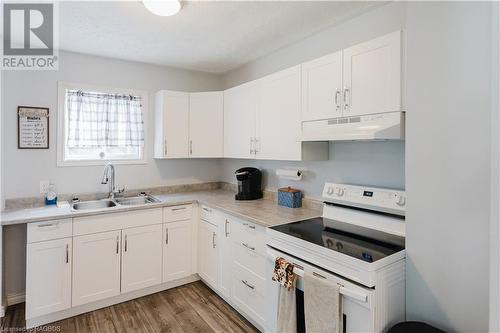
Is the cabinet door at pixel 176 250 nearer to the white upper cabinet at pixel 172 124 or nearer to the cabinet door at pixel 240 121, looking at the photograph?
the white upper cabinet at pixel 172 124

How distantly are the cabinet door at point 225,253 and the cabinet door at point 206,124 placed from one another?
1.01 meters

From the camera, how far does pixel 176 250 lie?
2930 mm

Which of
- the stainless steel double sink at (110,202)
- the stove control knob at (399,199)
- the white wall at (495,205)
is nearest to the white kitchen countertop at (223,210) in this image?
the stainless steel double sink at (110,202)

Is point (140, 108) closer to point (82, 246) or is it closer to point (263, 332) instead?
point (82, 246)

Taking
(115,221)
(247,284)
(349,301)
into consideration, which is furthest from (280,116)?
(115,221)

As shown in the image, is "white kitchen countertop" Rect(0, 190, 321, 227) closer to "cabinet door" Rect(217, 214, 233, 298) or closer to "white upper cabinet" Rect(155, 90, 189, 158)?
"cabinet door" Rect(217, 214, 233, 298)

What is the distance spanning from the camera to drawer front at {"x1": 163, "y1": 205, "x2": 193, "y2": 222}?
2865 millimetres

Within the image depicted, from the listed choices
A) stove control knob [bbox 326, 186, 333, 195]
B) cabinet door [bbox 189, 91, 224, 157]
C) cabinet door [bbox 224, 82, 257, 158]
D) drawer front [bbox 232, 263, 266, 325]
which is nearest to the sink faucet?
cabinet door [bbox 189, 91, 224, 157]

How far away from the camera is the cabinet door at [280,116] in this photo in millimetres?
2332

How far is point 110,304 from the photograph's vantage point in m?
2.63

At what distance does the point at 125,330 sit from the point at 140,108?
231 cm

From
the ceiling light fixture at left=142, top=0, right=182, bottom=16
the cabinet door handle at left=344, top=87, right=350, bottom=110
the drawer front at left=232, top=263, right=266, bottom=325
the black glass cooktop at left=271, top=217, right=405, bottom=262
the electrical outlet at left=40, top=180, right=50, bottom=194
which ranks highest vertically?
the ceiling light fixture at left=142, top=0, right=182, bottom=16

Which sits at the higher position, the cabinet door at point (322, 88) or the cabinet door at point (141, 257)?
the cabinet door at point (322, 88)

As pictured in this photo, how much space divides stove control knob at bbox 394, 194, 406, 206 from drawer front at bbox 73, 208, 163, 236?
2132mm
